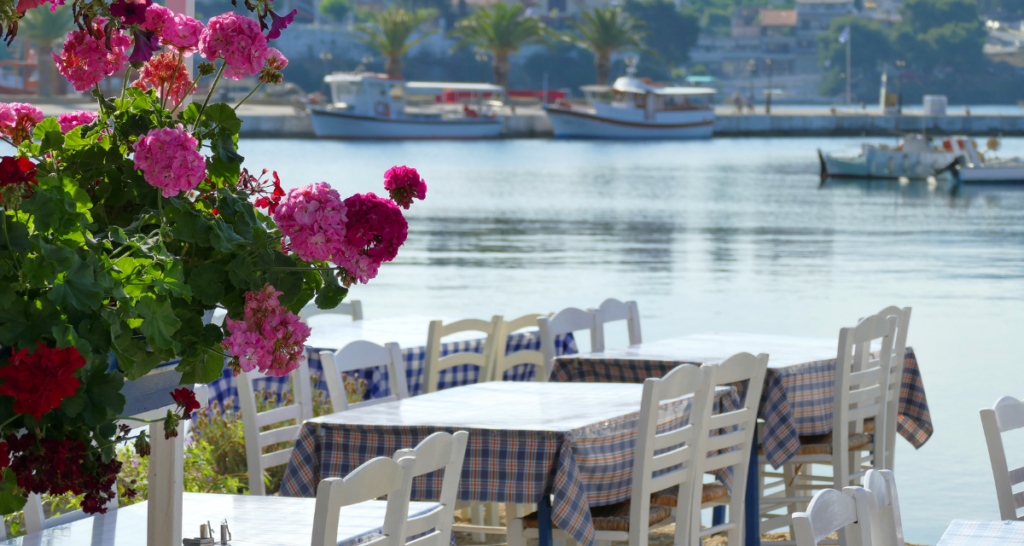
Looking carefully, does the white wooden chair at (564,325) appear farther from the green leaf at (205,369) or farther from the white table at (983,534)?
the green leaf at (205,369)

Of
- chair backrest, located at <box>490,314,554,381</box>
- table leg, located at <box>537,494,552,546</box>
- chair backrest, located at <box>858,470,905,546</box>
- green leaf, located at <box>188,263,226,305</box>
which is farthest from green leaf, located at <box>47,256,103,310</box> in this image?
chair backrest, located at <box>490,314,554,381</box>

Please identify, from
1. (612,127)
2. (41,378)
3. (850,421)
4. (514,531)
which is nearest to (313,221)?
(41,378)

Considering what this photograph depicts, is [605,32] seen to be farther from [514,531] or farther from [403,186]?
[403,186]

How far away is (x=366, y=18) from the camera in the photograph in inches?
4080

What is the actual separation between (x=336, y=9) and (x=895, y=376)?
103 meters

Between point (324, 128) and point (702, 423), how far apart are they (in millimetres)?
61778

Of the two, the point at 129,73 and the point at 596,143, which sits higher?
the point at 129,73

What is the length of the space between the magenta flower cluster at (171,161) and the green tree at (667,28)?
10512 centimetres

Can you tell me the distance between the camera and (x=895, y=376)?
13.7ft

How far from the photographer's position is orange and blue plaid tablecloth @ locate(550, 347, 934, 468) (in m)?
3.75

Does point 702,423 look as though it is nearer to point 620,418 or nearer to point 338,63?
point 620,418

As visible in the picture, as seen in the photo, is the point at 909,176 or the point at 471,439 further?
the point at 909,176

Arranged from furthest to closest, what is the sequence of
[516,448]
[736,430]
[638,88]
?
1. [638,88]
2. [736,430]
3. [516,448]

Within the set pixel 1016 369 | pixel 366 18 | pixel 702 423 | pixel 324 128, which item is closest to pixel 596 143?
pixel 324 128
